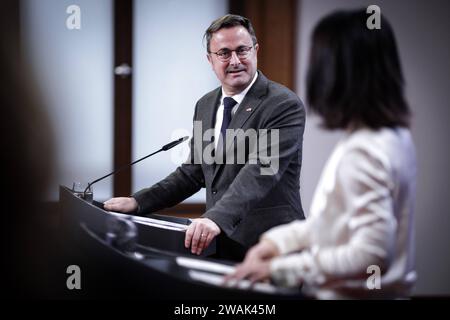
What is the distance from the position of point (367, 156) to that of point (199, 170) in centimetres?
89

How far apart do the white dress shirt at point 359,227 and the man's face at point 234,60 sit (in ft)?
2.28

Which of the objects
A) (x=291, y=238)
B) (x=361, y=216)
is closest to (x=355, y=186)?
(x=361, y=216)

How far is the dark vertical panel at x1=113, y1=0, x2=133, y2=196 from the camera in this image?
2131 millimetres

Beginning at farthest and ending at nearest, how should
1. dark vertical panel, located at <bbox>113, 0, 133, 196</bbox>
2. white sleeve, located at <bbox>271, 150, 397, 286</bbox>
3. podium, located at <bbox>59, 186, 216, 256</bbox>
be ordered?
dark vertical panel, located at <bbox>113, 0, 133, 196</bbox>
podium, located at <bbox>59, 186, 216, 256</bbox>
white sleeve, located at <bbox>271, 150, 397, 286</bbox>

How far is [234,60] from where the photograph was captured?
157 cm

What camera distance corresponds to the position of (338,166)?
0.90 metres

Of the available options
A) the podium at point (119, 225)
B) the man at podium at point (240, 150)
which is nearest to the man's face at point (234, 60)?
the man at podium at point (240, 150)

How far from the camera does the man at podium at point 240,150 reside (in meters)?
1.47

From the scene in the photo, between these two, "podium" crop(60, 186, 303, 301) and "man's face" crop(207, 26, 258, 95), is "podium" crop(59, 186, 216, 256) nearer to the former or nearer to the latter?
"podium" crop(60, 186, 303, 301)

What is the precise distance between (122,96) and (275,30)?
2.17 feet

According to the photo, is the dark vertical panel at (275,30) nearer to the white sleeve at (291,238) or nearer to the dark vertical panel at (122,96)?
the dark vertical panel at (122,96)

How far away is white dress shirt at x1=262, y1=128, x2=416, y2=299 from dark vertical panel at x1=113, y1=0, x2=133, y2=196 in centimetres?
134

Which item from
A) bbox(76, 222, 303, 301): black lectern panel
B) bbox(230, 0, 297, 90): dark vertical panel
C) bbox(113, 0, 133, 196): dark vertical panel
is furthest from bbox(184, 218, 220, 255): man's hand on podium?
bbox(230, 0, 297, 90): dark vertical panel
